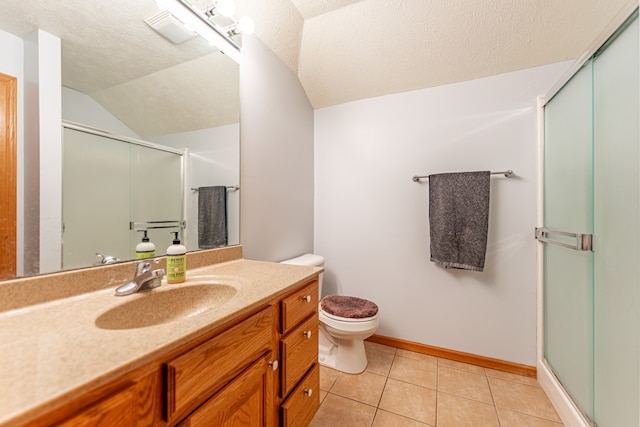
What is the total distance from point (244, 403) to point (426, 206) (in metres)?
1.61

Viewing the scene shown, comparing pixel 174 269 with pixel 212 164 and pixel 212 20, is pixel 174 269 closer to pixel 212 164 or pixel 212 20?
pixel 212 164

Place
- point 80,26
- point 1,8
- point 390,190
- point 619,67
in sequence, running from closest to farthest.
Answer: point 1,8 → point 80,26 → point 619,67 → point 390,190

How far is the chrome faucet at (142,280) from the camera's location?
801 mm

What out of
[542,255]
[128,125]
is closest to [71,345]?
[128,125]

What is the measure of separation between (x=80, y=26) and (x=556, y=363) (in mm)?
2565

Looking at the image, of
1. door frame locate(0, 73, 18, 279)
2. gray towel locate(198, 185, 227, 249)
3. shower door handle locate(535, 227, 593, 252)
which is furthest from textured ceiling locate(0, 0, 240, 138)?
shower door handle locate(535, 227, 593, 252)

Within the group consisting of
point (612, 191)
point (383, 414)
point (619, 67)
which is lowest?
point (383, 414)

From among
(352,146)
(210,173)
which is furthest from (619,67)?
(210,173)

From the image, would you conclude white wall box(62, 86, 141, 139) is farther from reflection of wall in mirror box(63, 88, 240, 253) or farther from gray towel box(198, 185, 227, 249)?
gray towel box(198, 185, 227, 249)

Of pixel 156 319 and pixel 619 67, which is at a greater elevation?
pixel 619 67

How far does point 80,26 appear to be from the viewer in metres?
0.81

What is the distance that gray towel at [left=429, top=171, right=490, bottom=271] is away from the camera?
162cm

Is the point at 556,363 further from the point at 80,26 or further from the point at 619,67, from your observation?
the point at 80,26

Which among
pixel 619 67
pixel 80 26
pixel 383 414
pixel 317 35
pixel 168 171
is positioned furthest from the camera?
pixel 317 35
